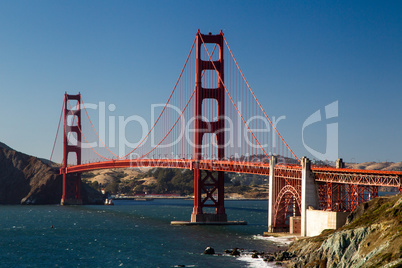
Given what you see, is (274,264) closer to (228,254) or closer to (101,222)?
(228,254)

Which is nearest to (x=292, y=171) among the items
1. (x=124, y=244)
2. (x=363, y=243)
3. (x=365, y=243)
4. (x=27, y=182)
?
(x=124, y=244)

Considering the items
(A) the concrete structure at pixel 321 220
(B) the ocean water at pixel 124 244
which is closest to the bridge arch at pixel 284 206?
(B) the ocean water at pixel 124 244

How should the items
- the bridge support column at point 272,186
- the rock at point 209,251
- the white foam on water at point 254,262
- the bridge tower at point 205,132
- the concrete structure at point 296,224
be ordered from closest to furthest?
the white foam on water at point 254,262 → the rock at point 209,251 → the concrete structure at point 296,224 → the bridge support column at point 272,186 → the bridge tower at point 205,132

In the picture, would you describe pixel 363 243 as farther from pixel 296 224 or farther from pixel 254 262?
pixel 296 224

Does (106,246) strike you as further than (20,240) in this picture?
No

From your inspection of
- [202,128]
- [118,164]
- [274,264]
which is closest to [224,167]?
[202,128]

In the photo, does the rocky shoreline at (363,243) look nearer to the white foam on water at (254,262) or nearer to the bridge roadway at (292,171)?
the white foam on water at (254,262)
